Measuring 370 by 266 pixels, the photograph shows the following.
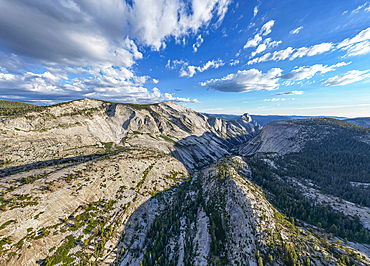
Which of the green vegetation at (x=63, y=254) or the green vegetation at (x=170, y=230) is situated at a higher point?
the green vegetation at (x=63, y=254)

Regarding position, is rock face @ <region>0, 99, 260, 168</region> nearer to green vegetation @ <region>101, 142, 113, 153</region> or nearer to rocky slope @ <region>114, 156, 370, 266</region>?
green vegetation @ <region>101, 142, 113, 153</region>

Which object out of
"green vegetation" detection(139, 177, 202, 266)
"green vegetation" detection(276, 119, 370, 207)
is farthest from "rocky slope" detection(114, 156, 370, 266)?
"green vegetation" detection(276, 119, 370, 207)

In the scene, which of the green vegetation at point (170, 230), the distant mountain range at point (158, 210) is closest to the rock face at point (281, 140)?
the distant mountain range at point (158, 210)

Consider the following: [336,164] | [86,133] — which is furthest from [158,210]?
[336,164]

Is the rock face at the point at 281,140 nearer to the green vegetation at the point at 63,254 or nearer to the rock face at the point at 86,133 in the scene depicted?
the rock face at the point at 86,133

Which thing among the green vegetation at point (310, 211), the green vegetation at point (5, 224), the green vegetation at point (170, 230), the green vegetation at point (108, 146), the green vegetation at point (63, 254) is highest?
the green vegetation at point (5, 224)

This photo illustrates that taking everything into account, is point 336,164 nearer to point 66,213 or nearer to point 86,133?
point 66,213

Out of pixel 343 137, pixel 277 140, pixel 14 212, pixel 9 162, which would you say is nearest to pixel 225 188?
pixel 14 212

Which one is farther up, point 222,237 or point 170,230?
point 222,237

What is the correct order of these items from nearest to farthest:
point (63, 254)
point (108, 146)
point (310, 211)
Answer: point (63, 254) < point (310, 211) < point (108, 146)

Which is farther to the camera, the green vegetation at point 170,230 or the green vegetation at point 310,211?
the green vegetation at point 310,211
